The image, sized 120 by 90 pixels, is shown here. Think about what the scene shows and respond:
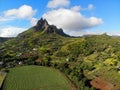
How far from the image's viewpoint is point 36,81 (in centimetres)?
9556

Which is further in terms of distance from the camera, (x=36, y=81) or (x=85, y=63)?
(x=85, y=63)

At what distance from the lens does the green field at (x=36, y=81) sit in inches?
3406

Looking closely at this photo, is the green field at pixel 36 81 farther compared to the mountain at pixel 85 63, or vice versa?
the mountain at pixel 85 63

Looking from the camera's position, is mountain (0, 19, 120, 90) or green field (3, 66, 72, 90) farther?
mountain (0, 19, 120, 90)

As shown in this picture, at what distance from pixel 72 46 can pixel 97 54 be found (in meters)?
28.9

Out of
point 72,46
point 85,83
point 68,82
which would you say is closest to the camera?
point 85,83

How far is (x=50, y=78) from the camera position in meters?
101

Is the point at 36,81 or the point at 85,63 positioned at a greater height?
the point at 85,63

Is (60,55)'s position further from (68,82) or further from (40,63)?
(68,82)

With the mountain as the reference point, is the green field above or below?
below

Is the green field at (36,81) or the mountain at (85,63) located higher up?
the mountain at (85,63)

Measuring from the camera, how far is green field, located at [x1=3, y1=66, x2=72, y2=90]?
284 feet

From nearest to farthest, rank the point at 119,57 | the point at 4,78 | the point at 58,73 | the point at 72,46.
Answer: the point at 4,78 → the point at 58,73 → the point at 119,57 → the point at 72,46

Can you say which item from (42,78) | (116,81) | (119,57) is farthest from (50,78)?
(119,57)
